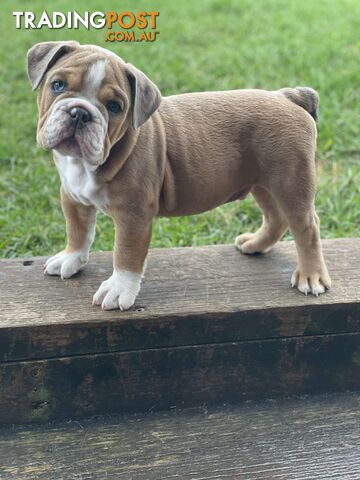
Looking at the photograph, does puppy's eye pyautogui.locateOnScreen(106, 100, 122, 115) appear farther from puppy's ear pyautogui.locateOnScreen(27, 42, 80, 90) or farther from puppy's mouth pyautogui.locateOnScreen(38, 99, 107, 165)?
puppy's ear pyautogui.locateOnScreen(27, 42, 80, 90)

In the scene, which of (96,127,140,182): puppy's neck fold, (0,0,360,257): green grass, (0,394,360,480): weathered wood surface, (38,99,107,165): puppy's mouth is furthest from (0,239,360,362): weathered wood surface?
(0,0,360,257): green grass

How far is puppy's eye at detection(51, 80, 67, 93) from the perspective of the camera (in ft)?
6.98

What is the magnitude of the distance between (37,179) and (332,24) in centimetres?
415

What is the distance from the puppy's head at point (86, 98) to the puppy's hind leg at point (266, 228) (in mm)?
733

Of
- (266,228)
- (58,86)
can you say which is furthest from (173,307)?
(58,86)

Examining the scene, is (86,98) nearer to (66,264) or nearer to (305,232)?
(66,264)

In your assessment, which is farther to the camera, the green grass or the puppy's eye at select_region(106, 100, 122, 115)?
the green grass

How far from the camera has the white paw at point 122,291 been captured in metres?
2.41

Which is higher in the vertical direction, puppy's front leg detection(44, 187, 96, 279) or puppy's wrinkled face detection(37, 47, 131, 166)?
puppy's wrinkled face detection(37, 47, 131, 166)

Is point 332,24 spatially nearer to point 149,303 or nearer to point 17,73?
point 17,73

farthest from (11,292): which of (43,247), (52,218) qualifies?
(52,218)

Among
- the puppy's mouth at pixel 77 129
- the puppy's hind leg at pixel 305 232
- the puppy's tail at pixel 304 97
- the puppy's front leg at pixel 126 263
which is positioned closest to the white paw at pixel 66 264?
the puppy's front leg at pixel 126 263

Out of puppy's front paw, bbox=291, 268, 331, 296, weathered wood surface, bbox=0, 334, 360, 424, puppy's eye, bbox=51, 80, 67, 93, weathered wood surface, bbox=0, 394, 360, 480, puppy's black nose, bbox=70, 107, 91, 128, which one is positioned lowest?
Result: weathered wood surface, bbox=0, 394, 360, 480

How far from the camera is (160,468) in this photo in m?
2.29
